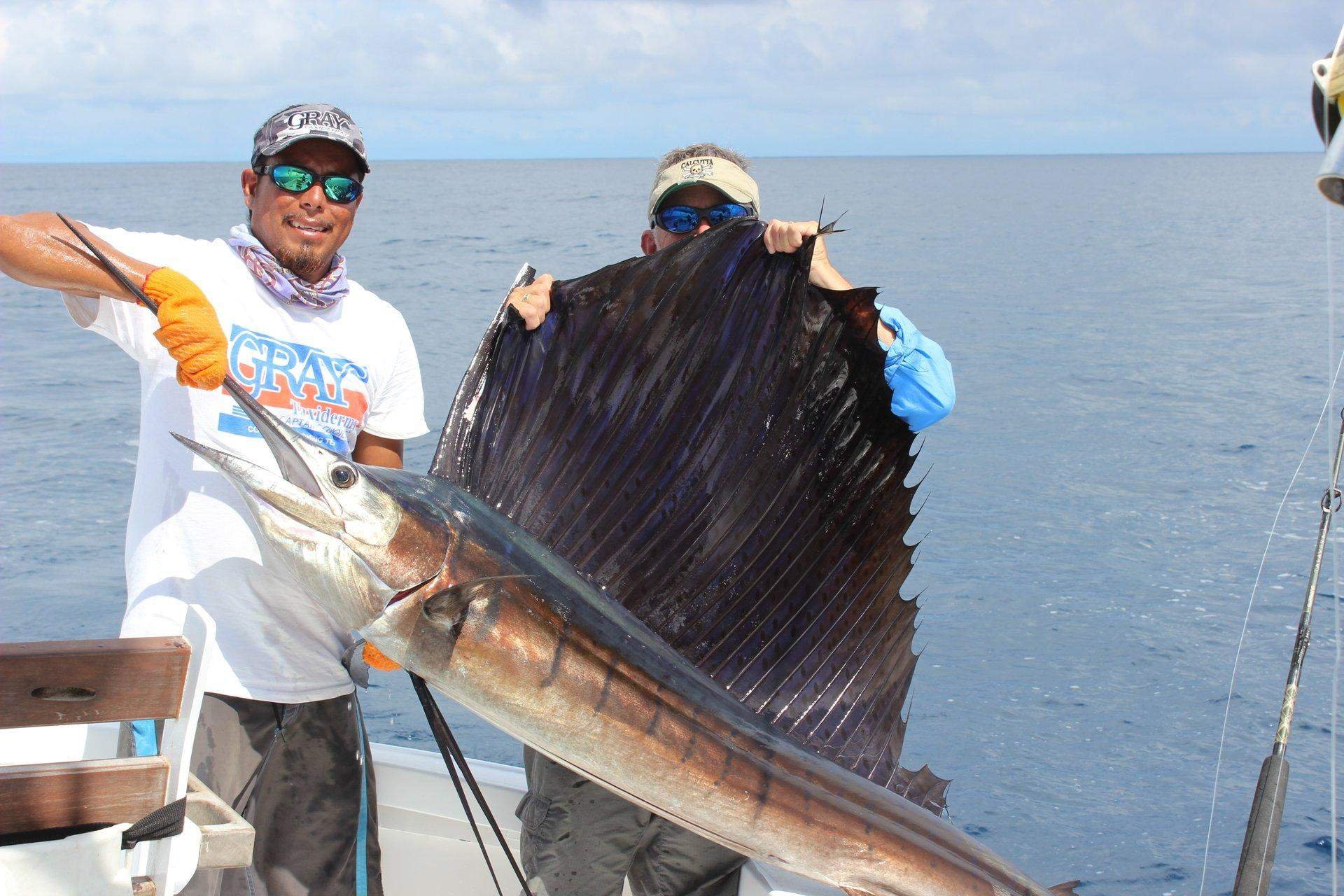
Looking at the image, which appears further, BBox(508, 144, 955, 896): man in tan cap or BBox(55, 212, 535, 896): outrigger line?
BBox(508, 144, 955, 896): man in tan cap

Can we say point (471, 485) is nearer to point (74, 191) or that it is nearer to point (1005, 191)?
point (1005, 191)

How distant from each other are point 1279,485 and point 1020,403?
6.52ft

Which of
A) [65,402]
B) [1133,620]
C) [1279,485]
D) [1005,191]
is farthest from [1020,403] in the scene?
[1005,191]

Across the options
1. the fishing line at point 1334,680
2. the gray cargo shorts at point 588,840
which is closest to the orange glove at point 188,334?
the gray cargo shorts at point 588,840

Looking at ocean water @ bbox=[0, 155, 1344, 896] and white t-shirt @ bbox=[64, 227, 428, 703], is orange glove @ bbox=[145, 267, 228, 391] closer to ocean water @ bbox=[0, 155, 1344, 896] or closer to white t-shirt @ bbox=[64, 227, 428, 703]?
white t-shirt @ bbox=[64, 227, 428, 703]

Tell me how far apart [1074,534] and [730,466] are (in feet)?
13.0

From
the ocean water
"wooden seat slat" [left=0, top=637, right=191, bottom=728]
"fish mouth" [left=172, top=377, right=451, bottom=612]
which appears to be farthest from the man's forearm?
the ocean water

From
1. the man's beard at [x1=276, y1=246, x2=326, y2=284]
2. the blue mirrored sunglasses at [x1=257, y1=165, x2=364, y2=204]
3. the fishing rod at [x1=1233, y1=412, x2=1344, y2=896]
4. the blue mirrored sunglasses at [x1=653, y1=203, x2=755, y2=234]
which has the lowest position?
the fishing rod at [x1=1233, y1=412, x2=1344, y2=896]

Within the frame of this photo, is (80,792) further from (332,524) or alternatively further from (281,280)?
(281,280)

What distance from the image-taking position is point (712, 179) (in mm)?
1944

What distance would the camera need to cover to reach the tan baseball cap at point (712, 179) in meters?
1.95

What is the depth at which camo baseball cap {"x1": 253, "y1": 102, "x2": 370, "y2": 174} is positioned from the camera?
174 cm

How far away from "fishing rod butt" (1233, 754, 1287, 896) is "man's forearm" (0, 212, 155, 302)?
1823 millimetres

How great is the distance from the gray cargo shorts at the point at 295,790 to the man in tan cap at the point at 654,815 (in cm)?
30
